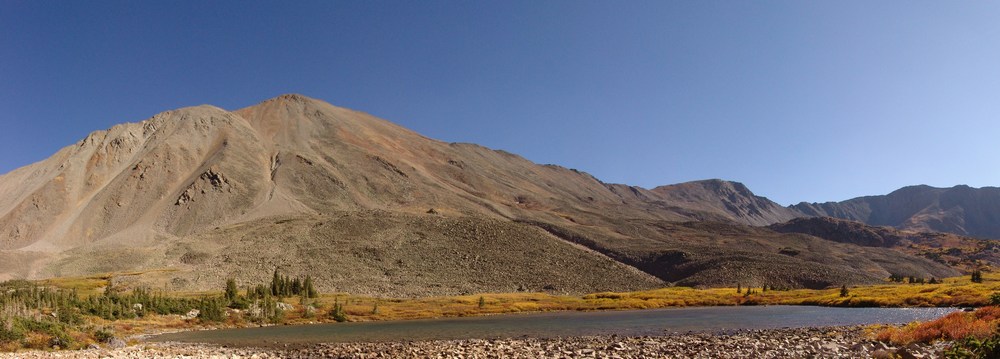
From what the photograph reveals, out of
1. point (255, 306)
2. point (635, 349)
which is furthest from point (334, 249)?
point (635, 349)

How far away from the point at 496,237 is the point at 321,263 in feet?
138

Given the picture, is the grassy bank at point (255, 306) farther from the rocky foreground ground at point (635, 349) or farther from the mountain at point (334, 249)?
the mountain at point (334, 249)

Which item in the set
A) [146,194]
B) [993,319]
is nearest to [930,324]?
[993,319]

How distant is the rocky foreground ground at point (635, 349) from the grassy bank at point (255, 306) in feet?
31.4

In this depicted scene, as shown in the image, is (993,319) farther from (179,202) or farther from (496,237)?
(179,202)

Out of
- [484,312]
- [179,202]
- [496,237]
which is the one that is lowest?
[484,312]

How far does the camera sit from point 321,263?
132375 millimetres

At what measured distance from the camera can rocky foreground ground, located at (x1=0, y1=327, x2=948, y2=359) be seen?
29.2m

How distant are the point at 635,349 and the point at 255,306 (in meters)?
56.9

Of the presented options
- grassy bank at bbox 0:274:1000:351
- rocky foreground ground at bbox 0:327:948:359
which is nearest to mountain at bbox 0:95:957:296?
grassy bank at bbox 0:274:1000:351

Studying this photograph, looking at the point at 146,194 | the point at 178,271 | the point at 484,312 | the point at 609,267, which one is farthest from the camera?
the point at 146,194

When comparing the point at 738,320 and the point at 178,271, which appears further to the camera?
the point at 178,271

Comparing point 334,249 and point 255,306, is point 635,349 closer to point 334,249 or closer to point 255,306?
point 255,306

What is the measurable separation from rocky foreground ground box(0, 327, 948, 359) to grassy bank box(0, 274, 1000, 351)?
377 inches
